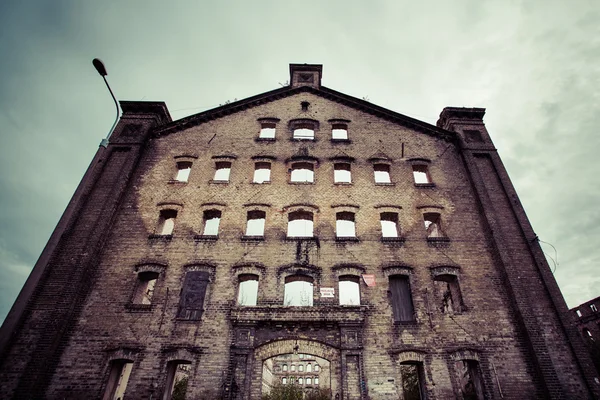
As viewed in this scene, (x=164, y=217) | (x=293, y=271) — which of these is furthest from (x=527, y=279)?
(x=164, y=217)

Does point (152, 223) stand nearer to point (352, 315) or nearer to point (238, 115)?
point (238, 115)

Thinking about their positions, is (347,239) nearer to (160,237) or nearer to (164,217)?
(160,237)

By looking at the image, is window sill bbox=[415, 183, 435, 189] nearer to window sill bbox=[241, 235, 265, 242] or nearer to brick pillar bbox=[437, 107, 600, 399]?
brick pillar bbox=[437, 107, 600, 399]

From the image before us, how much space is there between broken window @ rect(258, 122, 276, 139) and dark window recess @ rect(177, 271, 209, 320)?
7591 mm

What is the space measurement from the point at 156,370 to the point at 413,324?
8305mm

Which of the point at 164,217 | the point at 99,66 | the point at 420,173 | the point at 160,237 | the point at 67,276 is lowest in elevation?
the point at 67,276

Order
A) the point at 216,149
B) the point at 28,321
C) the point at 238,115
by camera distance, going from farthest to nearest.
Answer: the point at 238,115 → the point at 216,149 → the point at 28,321

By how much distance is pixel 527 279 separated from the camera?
458 inches

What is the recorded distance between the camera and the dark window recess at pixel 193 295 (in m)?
11.0

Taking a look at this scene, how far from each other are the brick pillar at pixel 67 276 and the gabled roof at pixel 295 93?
1.57 m

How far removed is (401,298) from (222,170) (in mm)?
9277

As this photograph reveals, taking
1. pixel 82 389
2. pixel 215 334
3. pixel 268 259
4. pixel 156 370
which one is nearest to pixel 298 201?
pixel 268 259

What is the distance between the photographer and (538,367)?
392 inches

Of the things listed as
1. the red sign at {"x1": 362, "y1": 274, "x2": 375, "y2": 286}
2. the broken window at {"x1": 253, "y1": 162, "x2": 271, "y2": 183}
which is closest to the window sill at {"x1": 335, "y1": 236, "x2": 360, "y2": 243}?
the red sign at {"x1": 362, "y1": 274, "x2": 375, "y2": 286}
